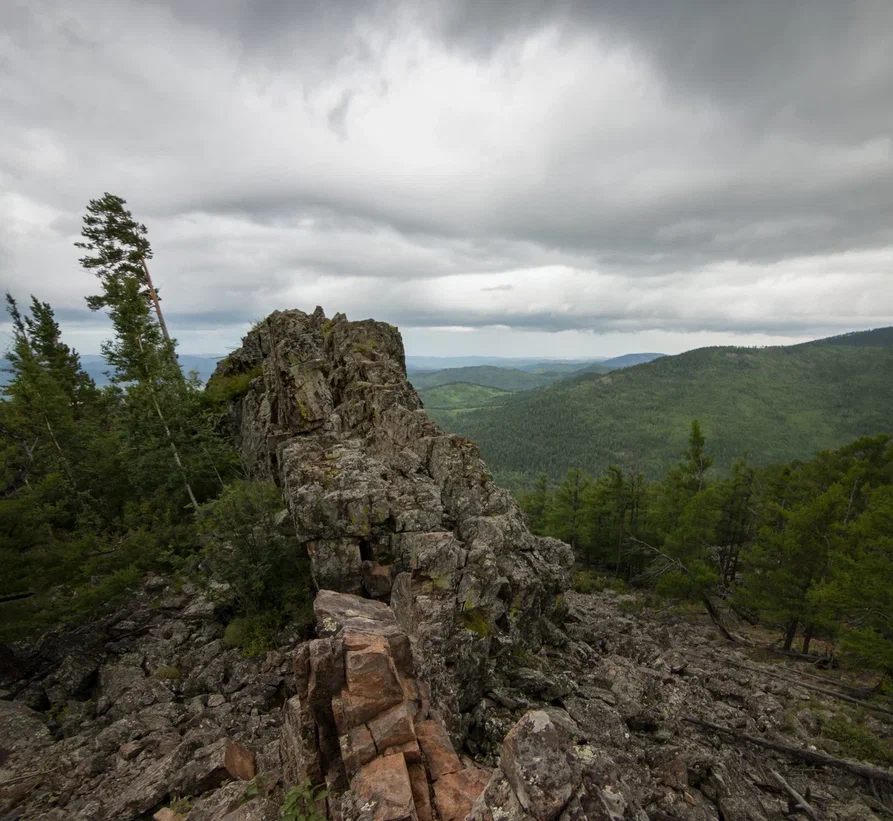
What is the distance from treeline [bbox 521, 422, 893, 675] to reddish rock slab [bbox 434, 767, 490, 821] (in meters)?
24.7

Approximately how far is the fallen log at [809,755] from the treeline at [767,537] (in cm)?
718

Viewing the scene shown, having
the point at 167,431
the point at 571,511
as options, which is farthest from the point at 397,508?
the point at 571,511

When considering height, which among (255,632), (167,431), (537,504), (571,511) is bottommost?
(537,504)

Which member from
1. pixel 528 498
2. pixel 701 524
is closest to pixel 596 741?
pixel 701 524

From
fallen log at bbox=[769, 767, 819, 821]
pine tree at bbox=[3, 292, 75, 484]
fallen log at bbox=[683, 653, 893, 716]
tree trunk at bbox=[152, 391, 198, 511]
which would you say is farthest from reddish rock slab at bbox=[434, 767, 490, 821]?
pine tree at bbox=[3, 292, 75, 484]

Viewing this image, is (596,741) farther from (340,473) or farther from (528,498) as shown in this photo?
(528,498)

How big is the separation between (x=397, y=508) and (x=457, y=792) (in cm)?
1201

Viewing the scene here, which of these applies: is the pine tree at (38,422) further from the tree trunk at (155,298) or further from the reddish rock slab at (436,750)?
the reddish rock slab at (436,750)

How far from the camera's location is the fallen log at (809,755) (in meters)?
16.4

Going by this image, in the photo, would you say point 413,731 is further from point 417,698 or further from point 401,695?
point 417,698

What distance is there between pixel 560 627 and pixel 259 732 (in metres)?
15.8

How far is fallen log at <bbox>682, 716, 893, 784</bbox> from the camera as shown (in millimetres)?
16422

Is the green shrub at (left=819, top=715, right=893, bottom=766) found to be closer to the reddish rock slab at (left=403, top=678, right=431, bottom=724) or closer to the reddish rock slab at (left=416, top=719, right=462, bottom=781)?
the reddish rock slab at (left=416, top=719, right=462, bottom=781)

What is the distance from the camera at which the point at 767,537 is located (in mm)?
32281
